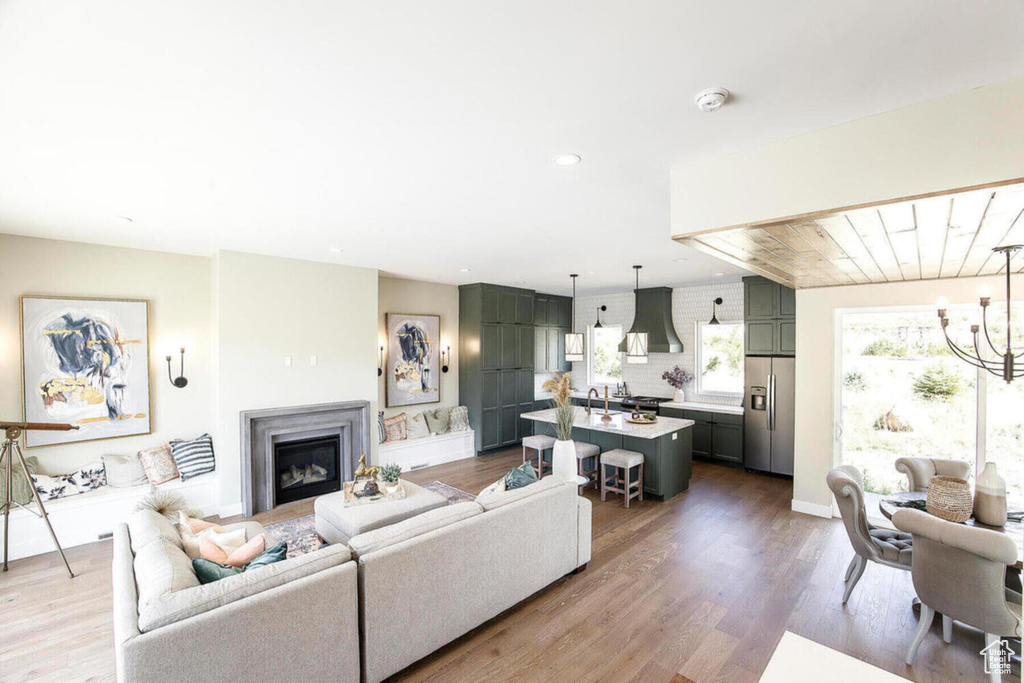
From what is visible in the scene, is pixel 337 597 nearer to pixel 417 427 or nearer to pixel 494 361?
pixel 417 427

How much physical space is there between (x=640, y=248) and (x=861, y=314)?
223 cm

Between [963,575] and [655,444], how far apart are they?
276 cm

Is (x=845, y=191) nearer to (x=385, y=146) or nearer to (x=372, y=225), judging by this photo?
(x=385, y=146)

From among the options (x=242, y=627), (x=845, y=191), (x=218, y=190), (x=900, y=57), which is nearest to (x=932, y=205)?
(x=845, y=191)

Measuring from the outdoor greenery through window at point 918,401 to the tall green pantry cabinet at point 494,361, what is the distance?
4.52m

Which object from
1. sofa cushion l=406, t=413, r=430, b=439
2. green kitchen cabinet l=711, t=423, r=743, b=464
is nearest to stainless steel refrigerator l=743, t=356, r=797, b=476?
green kitchen cabinet l=711, t=423, r=743, b=464

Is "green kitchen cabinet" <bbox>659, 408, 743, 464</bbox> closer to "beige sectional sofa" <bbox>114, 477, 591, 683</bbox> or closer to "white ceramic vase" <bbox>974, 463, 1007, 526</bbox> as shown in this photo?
"white ceramic vase" <bbox>974, 463, 1007, 526</bbox>

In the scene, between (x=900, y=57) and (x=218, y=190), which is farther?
(x=218, y=190)

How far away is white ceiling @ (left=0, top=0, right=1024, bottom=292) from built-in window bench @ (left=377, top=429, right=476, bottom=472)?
12.6 feet

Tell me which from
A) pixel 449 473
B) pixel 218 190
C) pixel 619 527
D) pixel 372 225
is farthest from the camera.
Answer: pixel 449 473

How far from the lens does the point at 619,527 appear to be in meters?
4.21

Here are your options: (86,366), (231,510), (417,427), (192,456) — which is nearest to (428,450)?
(417,427)

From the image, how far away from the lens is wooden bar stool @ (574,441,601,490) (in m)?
5.14

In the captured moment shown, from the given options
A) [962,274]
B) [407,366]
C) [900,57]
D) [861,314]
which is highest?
[900,57]
